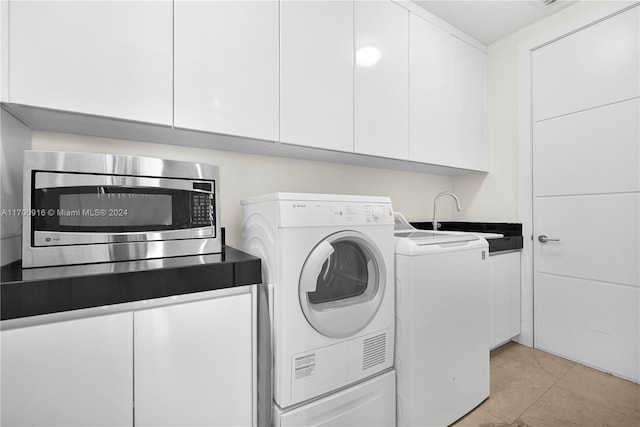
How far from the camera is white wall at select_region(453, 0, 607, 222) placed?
243cm

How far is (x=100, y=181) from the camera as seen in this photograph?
1035 millimetres

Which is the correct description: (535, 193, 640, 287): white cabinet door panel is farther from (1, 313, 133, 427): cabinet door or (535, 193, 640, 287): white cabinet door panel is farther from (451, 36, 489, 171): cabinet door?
(1, 313, 133, 427): cabinet door

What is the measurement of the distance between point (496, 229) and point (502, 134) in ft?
2.64

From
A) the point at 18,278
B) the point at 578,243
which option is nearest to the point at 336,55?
the point at 18,278

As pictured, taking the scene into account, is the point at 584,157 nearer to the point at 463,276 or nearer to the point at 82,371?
the point at 463,276

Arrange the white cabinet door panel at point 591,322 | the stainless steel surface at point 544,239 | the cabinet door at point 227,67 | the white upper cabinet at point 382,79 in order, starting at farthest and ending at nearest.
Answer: the stainless steel surface at point 544,239 < the white cabinet door panel at point 591,322 < the white upper cabinet at point 382,79 < the cabinet door at point 227,67

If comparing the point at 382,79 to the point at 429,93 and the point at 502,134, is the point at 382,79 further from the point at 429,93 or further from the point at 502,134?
the point at 502,134

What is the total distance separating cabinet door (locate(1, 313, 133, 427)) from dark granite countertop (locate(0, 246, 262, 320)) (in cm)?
6

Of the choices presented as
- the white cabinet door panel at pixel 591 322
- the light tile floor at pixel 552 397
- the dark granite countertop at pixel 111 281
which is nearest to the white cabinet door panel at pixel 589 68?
the white cabinet door panel at pixel 591 322

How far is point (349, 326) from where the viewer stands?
50.3 inches

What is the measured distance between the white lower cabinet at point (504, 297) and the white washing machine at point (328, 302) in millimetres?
1122

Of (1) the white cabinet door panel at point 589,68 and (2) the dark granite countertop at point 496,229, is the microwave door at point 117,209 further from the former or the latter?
(1) the white cabinet door panel at point 589,68

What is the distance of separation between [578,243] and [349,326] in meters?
1.90

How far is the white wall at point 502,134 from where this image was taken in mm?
2430
